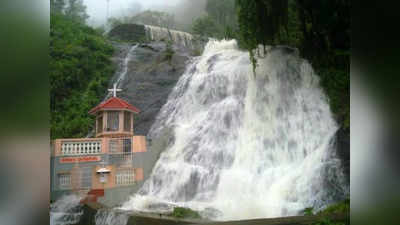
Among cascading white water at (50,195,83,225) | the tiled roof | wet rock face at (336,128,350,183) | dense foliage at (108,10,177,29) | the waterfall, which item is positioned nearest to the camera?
cascading white water at (50,195,83,225)

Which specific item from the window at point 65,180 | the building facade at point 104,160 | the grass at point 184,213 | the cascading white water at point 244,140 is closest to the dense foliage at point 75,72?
the building facade at point 104,160

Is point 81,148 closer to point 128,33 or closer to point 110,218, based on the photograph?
point 110,218

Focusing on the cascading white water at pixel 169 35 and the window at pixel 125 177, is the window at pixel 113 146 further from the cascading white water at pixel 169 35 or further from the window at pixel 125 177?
the cascading white water at pixel 169 35

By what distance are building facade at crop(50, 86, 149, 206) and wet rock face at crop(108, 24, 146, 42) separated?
657 millimetres

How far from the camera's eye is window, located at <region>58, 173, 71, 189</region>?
11.1ft

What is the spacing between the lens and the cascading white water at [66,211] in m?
3.36

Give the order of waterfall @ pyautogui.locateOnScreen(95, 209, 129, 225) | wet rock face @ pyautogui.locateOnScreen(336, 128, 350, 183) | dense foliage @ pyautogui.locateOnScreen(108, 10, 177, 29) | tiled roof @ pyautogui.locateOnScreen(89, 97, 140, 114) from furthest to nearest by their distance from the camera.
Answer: wet rock face @ pyautogui.locateOnScreen(336, 128, 350, 183) → dense foliage @ pyautogui.locateOnScreen(108, 10, 177, 29) → tiled roof @ pyautogui.locateOnScreen(89, 97, 140, 114) → waterfall @ pyautogui.locateOnScreen(95, 209, 129, 225)

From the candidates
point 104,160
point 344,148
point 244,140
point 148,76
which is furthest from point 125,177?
point 344,148

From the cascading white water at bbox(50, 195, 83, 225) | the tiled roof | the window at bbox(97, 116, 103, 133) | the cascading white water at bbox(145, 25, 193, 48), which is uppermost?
the cascading white water at bbox(145, 25, 193, 48)

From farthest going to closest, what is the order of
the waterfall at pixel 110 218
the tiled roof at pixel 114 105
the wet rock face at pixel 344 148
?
the wet rock face at pixel 344 148 → the tiled roof at pixel 114 105 → the waterfall at pixel 110 218

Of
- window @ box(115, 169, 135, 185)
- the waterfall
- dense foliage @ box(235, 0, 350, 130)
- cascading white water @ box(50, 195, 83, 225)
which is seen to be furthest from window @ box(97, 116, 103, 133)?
dense foliage @ box(235, 0, 350, 130)

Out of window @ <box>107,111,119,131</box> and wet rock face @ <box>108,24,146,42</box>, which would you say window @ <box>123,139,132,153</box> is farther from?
wet rock face @ <box>108,24,146,42</box>

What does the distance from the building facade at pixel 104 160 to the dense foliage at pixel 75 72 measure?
0.38 ft

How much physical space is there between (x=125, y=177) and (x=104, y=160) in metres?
0.27
